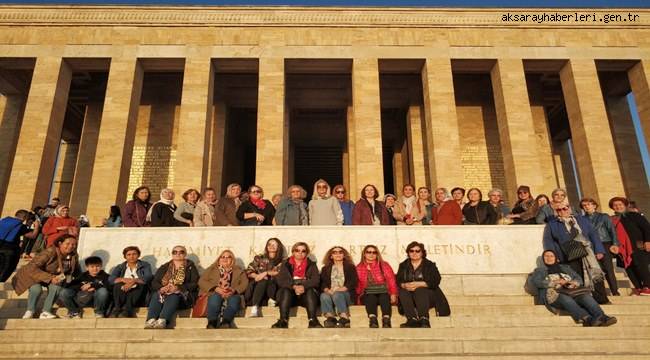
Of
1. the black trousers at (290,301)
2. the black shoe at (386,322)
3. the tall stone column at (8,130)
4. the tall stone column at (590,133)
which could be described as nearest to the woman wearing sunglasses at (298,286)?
the black trousers at (290,301)

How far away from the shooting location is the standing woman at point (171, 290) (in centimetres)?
607

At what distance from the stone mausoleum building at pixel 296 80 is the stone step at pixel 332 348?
1027 cm

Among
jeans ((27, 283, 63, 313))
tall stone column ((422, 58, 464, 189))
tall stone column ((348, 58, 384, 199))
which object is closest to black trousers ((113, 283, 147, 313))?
jeans ((27, 283, 63, 313))

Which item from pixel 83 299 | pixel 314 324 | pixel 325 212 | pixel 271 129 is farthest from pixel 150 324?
pixel 271 129

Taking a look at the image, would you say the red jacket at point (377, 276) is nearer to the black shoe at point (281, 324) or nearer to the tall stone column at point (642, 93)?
the black shoe at point (281, 324)

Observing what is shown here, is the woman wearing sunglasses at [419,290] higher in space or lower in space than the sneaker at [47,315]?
higher

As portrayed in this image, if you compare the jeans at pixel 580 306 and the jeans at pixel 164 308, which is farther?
the jeans at pixel 164 308

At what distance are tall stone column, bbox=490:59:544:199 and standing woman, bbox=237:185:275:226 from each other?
1061cm

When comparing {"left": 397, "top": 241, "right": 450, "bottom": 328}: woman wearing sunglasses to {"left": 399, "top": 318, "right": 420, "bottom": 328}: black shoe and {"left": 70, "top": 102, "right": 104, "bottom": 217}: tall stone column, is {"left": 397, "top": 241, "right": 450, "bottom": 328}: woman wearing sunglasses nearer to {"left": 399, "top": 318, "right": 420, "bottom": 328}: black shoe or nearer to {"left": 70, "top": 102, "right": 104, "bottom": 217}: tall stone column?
{"left": 399, "top": 318, "right": 420, "bottom": 328}: black shoe

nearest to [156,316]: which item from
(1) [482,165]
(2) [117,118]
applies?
(2) [117,118]

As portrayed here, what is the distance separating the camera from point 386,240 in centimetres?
855

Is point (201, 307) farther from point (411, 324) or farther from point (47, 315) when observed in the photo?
point (411, 324)

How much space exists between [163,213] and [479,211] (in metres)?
6.28

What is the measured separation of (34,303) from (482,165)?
18.0m
